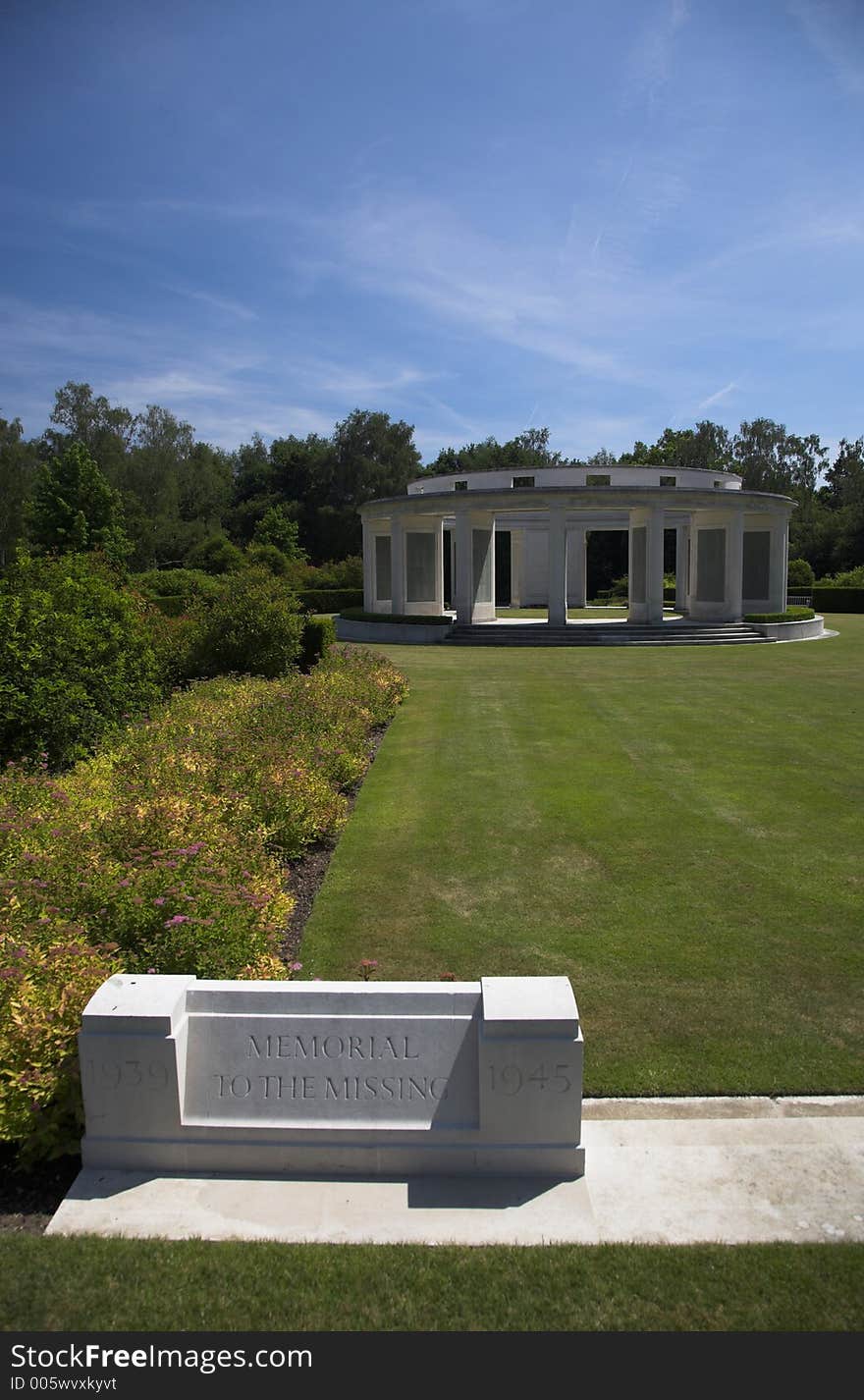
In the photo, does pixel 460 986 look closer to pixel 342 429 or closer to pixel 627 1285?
pixel 627 1285

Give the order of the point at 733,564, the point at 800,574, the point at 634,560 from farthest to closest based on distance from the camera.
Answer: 1. the point at 800,574
2. the point at 634,560
3. the point at 733,564

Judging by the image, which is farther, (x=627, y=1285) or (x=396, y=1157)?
(x=396, y=1157)

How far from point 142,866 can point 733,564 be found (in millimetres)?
32090

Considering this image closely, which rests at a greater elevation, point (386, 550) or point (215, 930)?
point (386, 550)

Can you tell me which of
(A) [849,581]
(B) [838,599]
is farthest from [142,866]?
(A) [849,581]

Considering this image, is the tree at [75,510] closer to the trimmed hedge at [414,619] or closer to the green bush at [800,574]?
the trimmed hedge at [414,619]

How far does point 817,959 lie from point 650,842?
291 centimetres

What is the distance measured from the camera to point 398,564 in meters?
36.7

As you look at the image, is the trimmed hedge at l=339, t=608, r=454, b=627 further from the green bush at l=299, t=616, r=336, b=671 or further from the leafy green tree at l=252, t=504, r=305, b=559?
the leafy green tree at l=252, t=504, r=305, b=559

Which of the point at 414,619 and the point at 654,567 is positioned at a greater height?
the point at 654,567

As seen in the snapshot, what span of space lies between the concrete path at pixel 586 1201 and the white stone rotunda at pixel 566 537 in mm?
28951

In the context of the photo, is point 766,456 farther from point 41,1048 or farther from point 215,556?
point 41,1048

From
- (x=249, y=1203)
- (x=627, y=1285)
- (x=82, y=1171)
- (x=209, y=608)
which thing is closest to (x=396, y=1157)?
(x=249, y=1203)

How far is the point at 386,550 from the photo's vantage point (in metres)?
41.2
